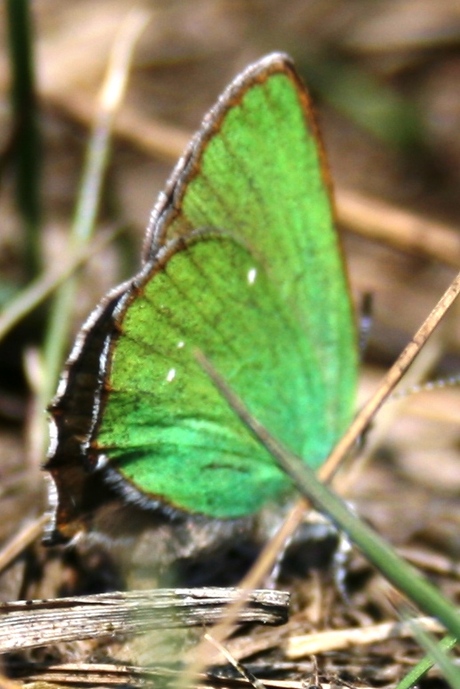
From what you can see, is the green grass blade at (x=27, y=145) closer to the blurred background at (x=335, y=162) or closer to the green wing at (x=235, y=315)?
the blurred background at (x=335, y=162)

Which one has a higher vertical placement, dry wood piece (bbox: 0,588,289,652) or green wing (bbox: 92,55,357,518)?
green wing (bbox: 92,55,357,518)

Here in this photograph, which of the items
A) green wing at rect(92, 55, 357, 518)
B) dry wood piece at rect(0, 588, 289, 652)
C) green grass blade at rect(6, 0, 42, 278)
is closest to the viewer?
dry wood piece at rect(0, 588, 289, 652)

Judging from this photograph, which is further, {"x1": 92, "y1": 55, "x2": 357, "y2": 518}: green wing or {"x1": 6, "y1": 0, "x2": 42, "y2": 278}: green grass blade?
{"x1": 6, "y1": 0, "x2": 42, "y2": 278}: green grass blade

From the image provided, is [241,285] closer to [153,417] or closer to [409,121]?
[153,417]

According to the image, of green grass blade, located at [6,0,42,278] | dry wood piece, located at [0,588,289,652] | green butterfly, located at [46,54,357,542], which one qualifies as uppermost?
green grass blade, located at [6,0,42,278]

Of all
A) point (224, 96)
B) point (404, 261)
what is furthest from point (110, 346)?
point (404, 261)

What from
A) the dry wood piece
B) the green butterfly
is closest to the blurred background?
the green butterfly

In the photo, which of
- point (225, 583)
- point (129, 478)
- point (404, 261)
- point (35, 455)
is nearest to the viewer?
point (129, 478)

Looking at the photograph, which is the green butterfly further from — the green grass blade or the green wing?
the green grass blade
